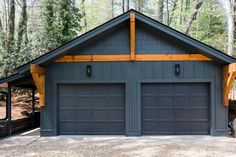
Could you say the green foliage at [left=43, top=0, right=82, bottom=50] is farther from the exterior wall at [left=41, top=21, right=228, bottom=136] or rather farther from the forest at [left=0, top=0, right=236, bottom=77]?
the exterior wall at [left=41, top=21, right=228, bottom=136]

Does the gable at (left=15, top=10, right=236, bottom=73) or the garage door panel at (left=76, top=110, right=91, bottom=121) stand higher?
the gable at (left=15, top=10, right=236, bottom=73)

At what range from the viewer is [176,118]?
11570mm

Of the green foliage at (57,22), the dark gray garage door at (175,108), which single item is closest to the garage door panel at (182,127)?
the dark gray garage door at (175,108)

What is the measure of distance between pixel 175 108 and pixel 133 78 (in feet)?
6.54

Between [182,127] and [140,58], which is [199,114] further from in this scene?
[140,58]

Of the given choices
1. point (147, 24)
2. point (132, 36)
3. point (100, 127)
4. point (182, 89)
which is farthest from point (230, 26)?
point (100, 127)

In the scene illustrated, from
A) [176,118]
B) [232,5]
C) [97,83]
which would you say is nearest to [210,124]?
[176,118]

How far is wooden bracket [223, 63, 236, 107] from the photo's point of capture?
10342 millimetres

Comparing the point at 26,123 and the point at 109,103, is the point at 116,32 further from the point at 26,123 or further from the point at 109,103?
the point at 26,123

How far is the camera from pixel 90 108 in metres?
11.7

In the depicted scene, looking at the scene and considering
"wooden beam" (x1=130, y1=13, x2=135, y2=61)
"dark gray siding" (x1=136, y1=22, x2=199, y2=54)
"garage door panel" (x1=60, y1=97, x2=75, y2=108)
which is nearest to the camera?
"wooden beam" (x1=130, y1=13, x2=135, y2=61)

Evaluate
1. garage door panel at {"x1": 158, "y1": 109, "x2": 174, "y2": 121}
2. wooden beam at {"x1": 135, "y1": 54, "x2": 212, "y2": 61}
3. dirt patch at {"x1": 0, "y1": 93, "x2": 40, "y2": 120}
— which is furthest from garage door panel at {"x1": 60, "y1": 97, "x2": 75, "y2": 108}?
dirt patch at {"x1": 0, "y1": 93, "x2": 40, "y2": 120}

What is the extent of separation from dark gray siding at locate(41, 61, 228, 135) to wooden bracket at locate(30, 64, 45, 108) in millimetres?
194

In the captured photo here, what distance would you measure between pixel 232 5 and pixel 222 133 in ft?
33.6
